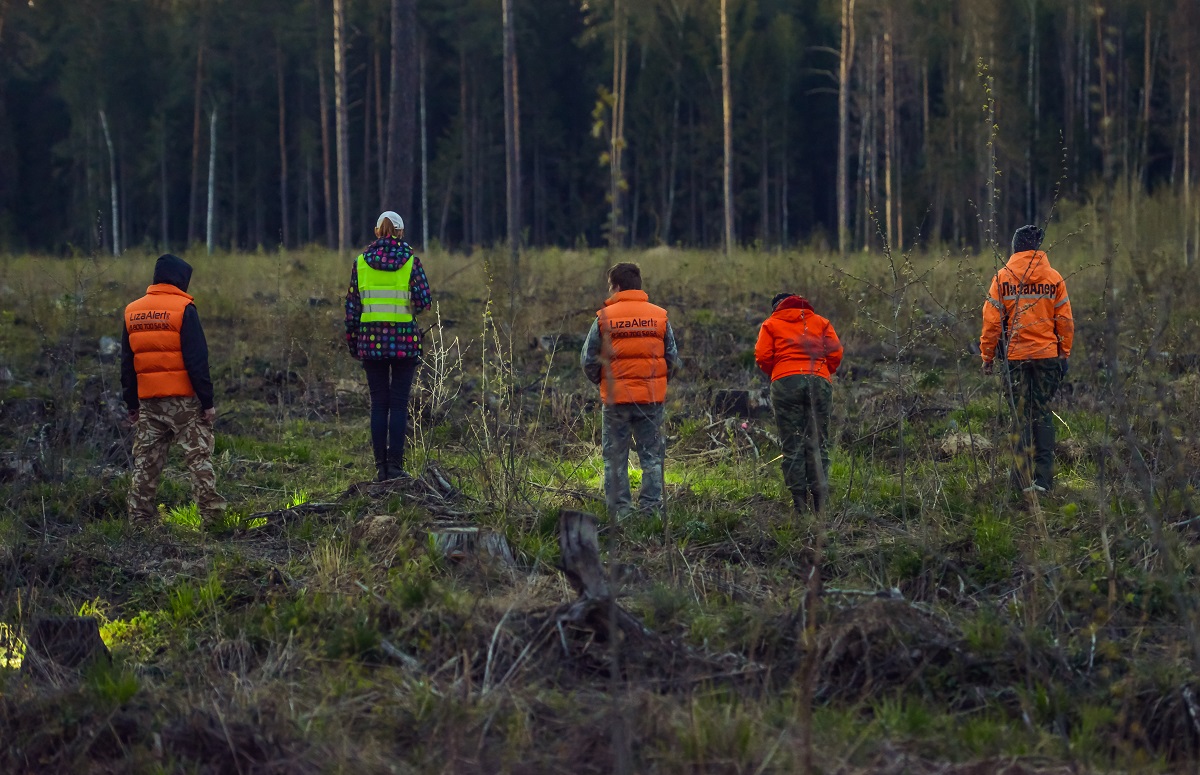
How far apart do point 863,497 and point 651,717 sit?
332cm

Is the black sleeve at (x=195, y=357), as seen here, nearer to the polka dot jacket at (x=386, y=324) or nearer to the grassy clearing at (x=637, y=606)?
the grassy clearing at (x=637, y=606)

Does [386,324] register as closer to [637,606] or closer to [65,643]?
[637,606]

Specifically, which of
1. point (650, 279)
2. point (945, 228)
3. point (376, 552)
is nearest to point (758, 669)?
point (376, 552)

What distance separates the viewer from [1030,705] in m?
4.09

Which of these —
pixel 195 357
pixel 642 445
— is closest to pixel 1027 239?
pixel 642 445

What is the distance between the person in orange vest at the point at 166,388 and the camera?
6.78 meters

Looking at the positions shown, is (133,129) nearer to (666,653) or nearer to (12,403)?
(12,403)

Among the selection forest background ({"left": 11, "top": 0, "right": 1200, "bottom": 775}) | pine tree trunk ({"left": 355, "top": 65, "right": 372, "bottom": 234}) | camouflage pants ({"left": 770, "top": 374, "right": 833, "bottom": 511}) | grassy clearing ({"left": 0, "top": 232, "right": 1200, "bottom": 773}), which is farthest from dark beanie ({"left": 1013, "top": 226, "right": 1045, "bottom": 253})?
pine tree trunk ({"left": 355, "top": 65, "right": 372, "bottom": 234})

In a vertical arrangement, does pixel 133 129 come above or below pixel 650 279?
above

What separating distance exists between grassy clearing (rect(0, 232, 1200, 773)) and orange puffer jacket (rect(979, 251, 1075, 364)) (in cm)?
54

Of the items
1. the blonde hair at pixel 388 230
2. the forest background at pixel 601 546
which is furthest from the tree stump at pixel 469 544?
the blonde hair at pixel 388 230

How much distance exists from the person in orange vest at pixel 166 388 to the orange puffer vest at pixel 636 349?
2408mm

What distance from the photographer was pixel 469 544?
5.60m

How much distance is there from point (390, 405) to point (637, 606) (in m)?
2.87
